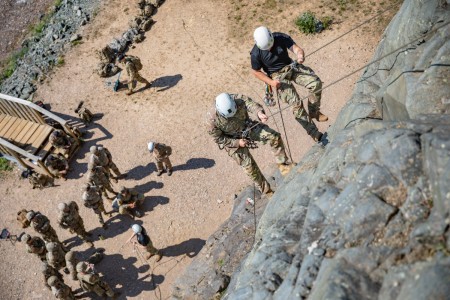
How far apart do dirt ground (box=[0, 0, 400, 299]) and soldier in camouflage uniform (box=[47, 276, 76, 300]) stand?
1003 mm

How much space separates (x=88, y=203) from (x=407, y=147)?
12862mm

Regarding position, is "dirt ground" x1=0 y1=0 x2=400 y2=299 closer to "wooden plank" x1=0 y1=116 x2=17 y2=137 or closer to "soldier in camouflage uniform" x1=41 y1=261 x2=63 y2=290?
"soldier in camouflage uniform" x1=41 y1=261 x2=63 y2=290

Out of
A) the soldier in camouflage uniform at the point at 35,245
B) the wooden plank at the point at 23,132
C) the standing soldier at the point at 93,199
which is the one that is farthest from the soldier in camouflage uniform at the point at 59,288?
the wooden plank at the point at 23,132

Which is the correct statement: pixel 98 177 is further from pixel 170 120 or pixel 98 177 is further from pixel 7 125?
pixel 7 125

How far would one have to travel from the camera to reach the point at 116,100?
901 inches

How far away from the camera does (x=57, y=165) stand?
2019 cm

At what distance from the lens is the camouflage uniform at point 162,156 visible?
59.2ft

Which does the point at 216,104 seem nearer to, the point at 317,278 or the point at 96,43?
the point at 317,278

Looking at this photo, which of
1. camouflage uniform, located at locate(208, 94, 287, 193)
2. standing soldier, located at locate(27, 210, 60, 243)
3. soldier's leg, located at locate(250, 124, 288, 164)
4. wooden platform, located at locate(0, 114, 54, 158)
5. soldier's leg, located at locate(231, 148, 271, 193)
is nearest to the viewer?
camouflage uniform, located at locate(208, 94, 287, 193)

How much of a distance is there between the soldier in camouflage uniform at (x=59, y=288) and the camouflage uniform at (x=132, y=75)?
1043 cm

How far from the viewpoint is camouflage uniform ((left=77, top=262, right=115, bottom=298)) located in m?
15.0

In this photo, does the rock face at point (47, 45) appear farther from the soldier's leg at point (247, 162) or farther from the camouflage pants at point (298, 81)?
the camouflage pants at point (298, 81)

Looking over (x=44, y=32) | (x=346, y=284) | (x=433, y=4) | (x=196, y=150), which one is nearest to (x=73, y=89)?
(x=44, y=32)

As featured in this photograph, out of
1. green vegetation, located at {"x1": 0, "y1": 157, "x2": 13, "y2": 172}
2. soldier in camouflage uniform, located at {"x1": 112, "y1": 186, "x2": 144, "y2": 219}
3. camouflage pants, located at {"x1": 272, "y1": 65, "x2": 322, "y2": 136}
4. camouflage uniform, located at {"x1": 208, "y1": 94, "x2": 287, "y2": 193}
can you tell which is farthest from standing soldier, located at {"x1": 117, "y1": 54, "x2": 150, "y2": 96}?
camouflage pants, located at {"x1": 272, "y1": 65, "x2": 322, "y2": 136}
